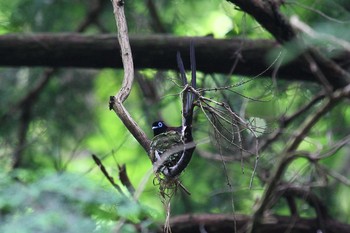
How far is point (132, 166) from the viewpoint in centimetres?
610

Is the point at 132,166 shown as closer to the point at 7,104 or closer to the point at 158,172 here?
the point at 7,104

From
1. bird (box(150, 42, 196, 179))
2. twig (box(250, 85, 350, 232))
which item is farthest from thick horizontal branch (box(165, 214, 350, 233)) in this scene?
bird (box(150, 42, 196, 179))

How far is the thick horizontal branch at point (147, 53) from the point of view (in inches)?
195

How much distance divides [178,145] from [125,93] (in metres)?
0.29

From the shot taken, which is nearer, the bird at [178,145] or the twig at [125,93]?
the bird at [178,145]

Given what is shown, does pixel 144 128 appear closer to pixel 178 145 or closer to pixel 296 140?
pixel 296 140

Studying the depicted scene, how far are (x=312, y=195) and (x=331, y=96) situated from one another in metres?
1.90

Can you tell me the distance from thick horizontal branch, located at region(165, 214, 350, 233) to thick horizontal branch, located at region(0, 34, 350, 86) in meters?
0.94

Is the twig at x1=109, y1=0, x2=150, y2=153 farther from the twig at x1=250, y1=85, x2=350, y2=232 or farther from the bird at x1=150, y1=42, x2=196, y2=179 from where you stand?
the twig at x1=250, y1=85, x2=350, y2=232

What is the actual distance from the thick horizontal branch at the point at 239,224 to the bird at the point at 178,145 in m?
1.89

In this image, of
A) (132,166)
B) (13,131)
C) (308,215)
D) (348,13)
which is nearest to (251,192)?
(308,215)

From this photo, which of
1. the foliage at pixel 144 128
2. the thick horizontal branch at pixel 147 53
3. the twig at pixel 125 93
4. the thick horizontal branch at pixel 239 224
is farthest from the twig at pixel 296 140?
the thick horizontal branch at pixel 147 53

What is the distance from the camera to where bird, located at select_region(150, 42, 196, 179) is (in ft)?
8.96

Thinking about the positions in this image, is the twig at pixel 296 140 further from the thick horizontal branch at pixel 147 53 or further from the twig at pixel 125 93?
the thick horizontal branch at pixel 147 53
